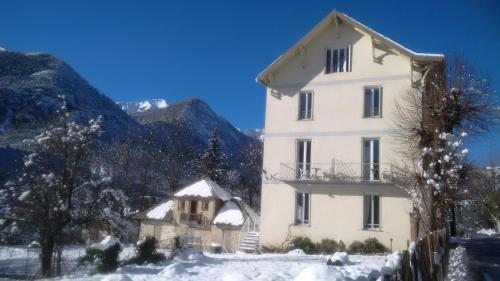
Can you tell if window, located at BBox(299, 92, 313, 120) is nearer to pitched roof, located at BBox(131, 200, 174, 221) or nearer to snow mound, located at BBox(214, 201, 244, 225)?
snow mound, located at BBox(214, 201, 244, 225)

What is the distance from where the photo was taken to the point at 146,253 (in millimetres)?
13117

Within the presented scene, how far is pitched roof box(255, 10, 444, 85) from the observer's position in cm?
2058

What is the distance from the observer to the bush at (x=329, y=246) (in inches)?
810

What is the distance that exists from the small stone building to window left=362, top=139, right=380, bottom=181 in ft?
34.0

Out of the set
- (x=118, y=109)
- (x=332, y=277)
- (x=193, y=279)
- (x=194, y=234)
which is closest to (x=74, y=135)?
(x=193, y=279)

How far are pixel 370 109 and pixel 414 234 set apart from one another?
6.67 m

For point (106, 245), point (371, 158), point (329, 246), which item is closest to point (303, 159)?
Answer: point (371, 158)

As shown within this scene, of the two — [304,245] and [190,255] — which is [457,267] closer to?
[304,245]

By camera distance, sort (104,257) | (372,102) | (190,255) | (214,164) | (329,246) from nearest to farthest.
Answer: (104,257) < (190,255) < (329,246) < (372,102) < (214,164)

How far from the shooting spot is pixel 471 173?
69.6ft

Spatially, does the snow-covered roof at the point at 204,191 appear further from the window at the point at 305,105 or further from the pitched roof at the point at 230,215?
the window at the point at 305,105

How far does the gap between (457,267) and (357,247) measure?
5883 mm

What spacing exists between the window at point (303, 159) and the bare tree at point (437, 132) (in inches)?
189

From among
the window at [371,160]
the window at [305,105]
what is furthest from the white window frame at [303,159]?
the window at [371,160]
